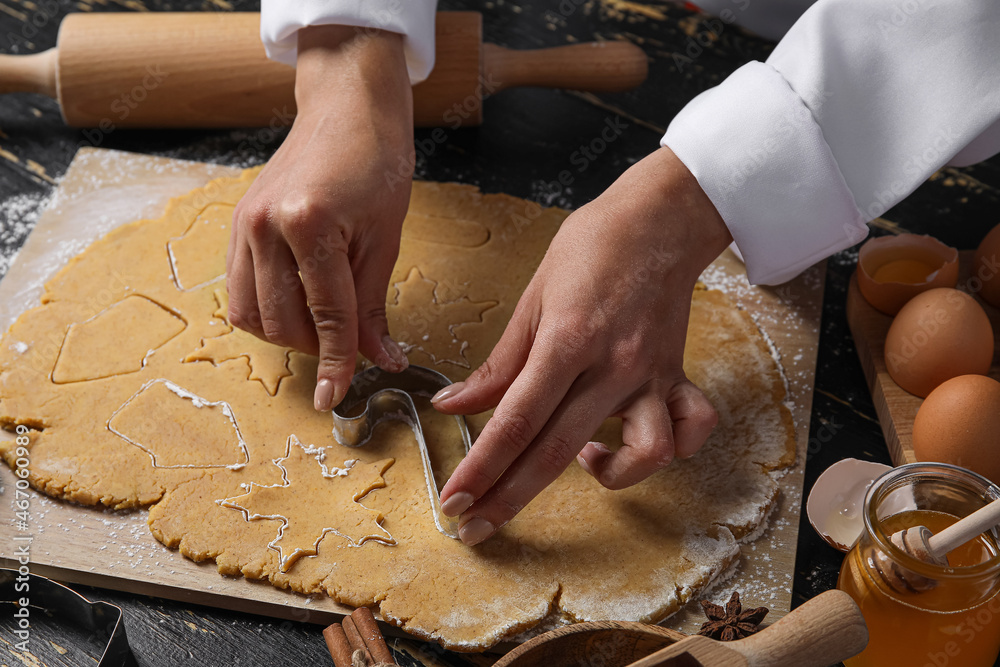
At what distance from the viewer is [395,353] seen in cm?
124

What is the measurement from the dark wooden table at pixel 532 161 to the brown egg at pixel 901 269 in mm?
99

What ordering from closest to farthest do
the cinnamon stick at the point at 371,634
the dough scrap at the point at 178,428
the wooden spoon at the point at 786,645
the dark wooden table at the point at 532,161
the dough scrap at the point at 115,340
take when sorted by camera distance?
1. the wooden spoon at the point at 786,645
2. the cinnamon stick at the point at 371,634
3. the dark wooden table at the point at 532,161
4. the dough scrap at the point at 178,428
5. the dough scrap at the point at 115,340

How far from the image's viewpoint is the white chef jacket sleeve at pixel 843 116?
1.10 metres

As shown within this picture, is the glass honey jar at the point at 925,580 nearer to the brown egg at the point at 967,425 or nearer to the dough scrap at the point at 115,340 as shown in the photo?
the brown egg at the point at 967,425

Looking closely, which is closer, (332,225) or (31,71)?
(332,225)

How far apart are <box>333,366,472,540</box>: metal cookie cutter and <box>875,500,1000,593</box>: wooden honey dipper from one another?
1.85 ft

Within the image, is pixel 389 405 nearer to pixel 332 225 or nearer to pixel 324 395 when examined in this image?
pixel 324 395

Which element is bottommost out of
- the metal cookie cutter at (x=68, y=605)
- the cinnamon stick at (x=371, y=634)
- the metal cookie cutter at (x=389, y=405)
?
the metal cookie cutter at (x=68, y=605)

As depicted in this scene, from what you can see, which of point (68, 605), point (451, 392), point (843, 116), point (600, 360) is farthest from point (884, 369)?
point (68, 605)

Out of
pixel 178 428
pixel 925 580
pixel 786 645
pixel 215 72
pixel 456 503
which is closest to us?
pixel 786 645

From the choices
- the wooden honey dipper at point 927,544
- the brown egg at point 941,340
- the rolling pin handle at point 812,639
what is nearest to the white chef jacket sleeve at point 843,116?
the brown egg at point 941,340

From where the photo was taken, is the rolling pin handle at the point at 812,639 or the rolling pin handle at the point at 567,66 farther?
the rolling pin handle at the point at 567,66

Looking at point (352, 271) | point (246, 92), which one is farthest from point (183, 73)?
point (352, 271)

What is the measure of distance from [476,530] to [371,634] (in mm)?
178
